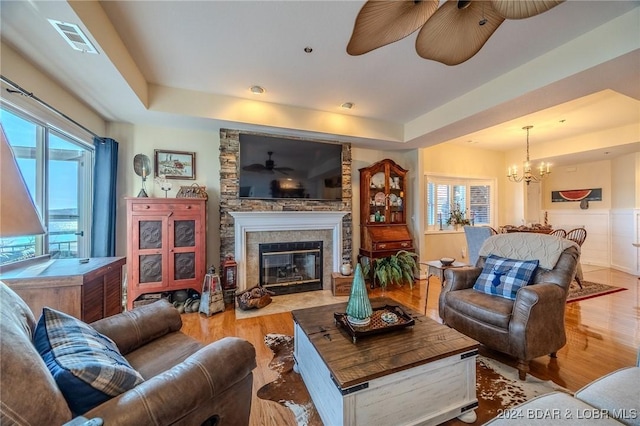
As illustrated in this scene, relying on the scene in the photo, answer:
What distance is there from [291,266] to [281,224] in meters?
0.71

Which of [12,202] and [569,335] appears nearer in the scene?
[12,202]

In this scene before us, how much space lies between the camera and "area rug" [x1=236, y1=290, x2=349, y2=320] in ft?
10.3

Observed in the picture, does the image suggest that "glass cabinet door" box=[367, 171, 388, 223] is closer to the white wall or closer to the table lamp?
the white wall

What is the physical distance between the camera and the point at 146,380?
107 cm

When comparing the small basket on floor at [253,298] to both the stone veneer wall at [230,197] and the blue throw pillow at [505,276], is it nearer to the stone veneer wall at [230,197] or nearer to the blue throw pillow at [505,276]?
the stone veneer wall at [230,197]

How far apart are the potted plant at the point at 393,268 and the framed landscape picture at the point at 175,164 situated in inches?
119

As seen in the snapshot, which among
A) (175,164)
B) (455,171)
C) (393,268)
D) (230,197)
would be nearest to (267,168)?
(230,197)

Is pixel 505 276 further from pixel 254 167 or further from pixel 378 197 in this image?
pixel 254 167

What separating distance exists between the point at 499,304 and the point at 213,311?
9.68ft

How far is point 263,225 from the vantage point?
366 centimetres

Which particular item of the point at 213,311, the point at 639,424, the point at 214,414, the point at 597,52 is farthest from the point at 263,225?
the point at 597,52

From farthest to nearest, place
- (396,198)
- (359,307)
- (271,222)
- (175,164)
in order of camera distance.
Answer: (396,198), (271,222), (175,164), (359,307)

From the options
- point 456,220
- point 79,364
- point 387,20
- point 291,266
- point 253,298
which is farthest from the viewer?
point 456,220

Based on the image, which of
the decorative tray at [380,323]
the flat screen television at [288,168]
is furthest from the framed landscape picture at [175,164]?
the decorative tray at [380,323]
